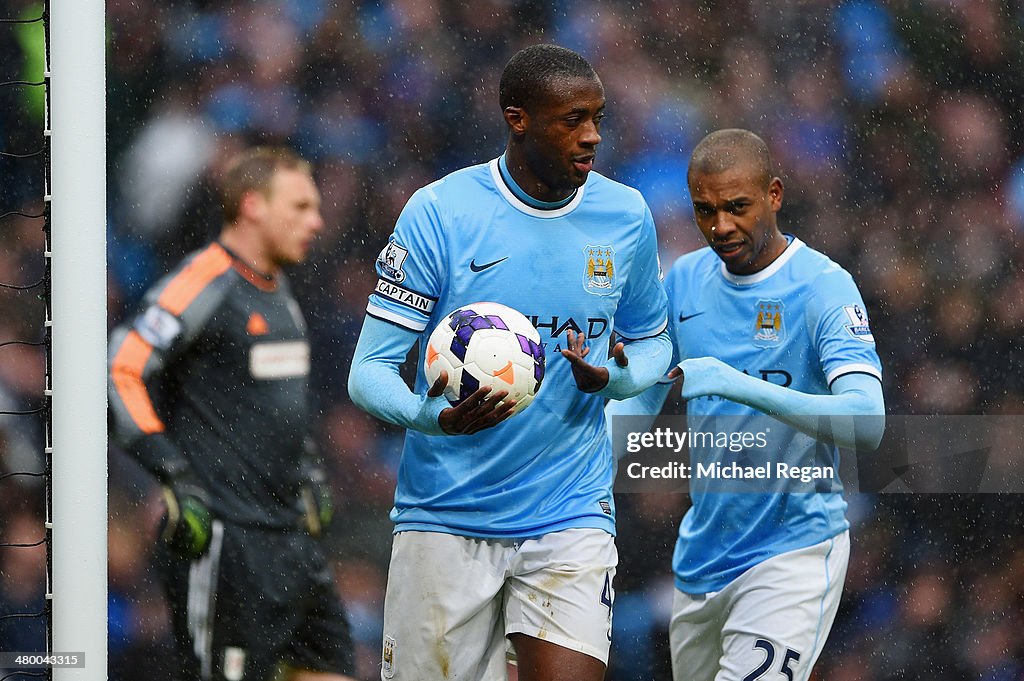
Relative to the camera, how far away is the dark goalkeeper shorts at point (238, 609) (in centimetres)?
440

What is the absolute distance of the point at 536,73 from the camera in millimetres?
3883

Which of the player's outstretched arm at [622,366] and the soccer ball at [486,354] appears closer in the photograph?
the soccer ball at [486,354]

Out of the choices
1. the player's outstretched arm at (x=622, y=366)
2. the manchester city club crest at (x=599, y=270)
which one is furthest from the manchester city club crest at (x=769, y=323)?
the manchester city club crest at (x=599, y=270)

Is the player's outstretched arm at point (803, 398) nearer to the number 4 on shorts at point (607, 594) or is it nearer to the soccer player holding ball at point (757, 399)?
the soccer player holding ball at point (757, 399)

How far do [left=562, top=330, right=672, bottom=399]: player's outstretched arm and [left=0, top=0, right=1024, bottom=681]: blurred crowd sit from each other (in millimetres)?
481

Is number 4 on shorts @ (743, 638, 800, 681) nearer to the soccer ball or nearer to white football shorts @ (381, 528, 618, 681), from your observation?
white football shorts @ (381, 528, 618, 681)

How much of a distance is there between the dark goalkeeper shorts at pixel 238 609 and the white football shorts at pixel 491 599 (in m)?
0.72

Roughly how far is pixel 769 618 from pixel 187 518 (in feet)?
5.86

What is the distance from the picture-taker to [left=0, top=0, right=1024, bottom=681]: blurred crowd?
4348mm

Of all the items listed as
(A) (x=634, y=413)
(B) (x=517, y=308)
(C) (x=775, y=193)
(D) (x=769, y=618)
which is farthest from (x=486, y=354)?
(C) (x=775, y=193)

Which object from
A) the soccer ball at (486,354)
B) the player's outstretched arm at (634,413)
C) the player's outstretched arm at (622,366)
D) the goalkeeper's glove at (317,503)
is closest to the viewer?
the soccer ball at (486,354)

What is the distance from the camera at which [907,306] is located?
4457 millimetres

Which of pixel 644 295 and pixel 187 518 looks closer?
pixel 644 295

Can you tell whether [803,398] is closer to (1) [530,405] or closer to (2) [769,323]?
(2) [769,323]
